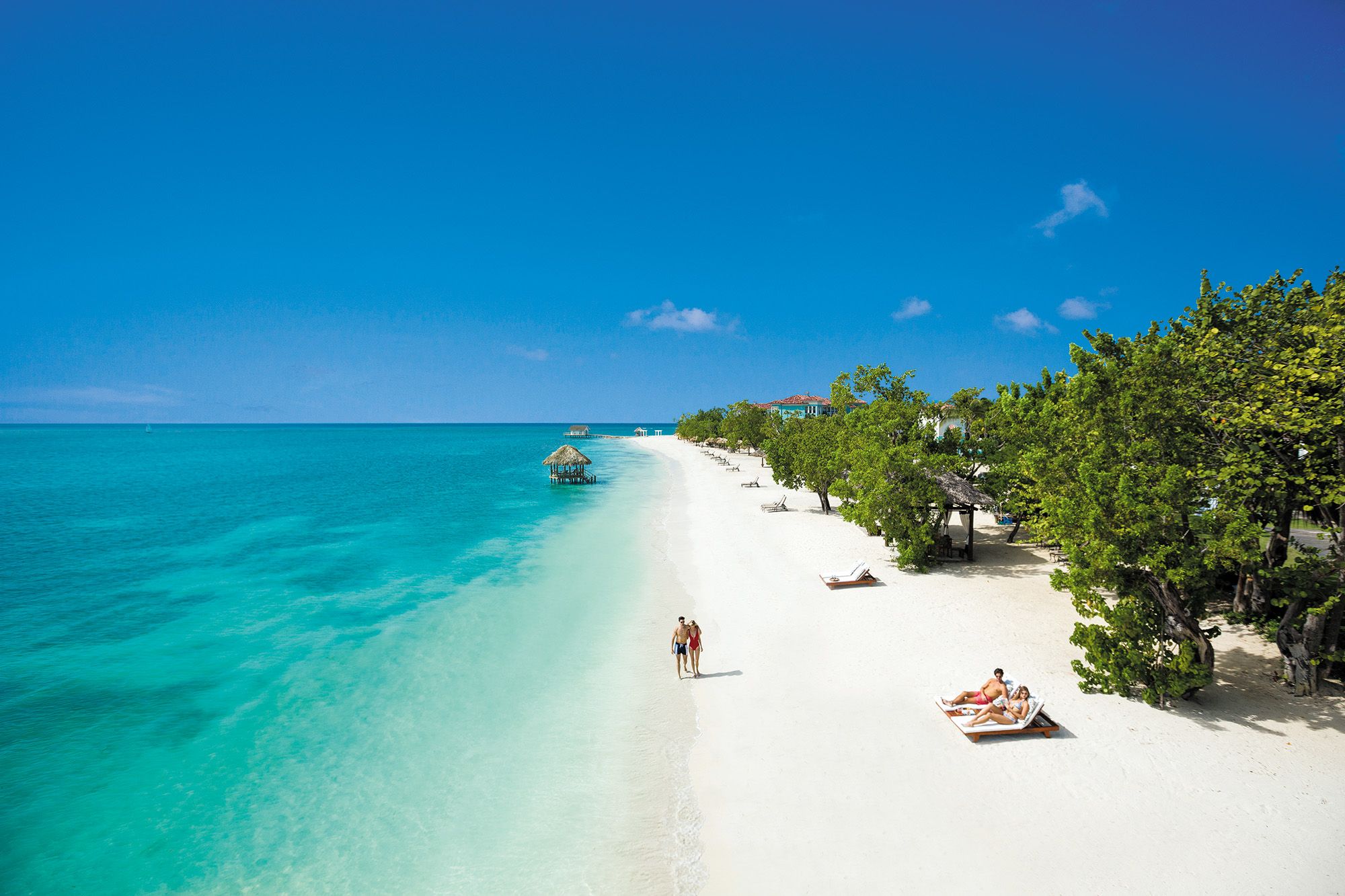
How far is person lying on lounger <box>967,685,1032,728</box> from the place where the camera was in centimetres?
861

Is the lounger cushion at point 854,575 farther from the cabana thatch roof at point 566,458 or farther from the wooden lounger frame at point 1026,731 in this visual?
the cabana thatch roof at point 566,458

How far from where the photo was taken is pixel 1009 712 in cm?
874

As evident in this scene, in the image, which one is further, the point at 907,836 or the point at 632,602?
the point at 632,602

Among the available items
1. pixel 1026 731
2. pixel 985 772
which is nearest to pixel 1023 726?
pixel 1026 731

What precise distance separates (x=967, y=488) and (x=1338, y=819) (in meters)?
11.1

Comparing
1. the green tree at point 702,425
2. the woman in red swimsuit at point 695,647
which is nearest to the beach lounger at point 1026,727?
the woman in red swimsuit at point 695,647

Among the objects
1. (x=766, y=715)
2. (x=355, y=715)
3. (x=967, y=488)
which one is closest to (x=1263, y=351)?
(x=967, y=488)

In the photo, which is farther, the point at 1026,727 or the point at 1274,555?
the point at 1274,555

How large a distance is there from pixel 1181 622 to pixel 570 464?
40748 millimetres

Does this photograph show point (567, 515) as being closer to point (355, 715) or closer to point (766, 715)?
point (355, 715)

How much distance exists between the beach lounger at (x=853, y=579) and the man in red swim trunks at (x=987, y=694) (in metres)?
6.49

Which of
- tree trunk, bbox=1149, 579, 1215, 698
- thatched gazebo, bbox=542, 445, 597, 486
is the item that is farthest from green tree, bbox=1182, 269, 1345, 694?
thatched gazebo, bbox=542, 445, 597, 486

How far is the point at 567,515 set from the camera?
32188 millimetres

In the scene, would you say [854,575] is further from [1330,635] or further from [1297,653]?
[1330,635]
